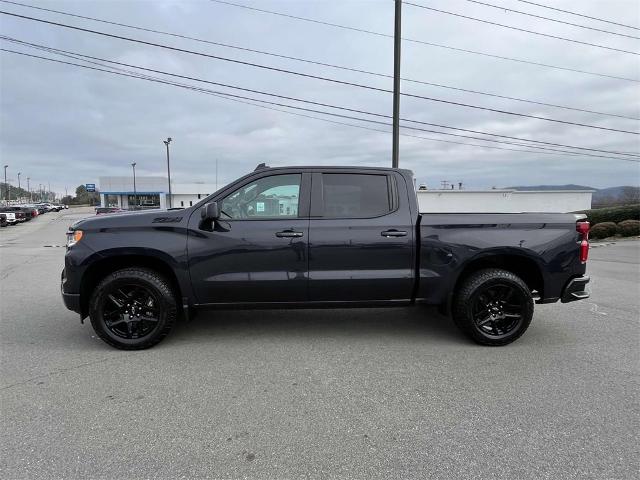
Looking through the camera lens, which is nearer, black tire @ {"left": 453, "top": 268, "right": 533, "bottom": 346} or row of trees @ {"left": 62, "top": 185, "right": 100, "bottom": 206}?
black tire @ {"left": 453, "top": 268, "right": 533, "bottom": 346}

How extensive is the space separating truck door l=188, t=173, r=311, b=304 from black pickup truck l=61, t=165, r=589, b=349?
0.03 ft

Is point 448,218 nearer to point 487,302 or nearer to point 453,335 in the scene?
point 487,302

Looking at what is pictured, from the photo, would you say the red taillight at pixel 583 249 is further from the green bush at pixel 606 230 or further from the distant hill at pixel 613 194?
the distant hill at pixel 613 194

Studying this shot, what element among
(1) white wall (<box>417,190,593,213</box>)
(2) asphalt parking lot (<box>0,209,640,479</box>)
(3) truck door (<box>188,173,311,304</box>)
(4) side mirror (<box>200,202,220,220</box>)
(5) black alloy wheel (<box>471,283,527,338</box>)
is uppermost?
(1) white wall (<box>417,190,593,213</box>)

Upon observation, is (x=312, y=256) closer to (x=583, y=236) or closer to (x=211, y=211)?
(x=211, y=211)

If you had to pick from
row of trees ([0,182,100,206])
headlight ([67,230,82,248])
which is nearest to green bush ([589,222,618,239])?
headlight ([67,230,82,248])

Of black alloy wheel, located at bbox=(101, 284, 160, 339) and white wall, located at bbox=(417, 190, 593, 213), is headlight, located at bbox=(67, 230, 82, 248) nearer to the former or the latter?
black alloy wheel, located at bbox=(101, 284, 160, 339)

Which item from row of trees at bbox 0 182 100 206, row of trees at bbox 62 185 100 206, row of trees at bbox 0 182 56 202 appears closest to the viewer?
row of trees at bbox 0 182 100 206

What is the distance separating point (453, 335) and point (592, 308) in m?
2.71

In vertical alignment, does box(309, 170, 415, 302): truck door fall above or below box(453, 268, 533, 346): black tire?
above

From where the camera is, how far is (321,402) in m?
3.19

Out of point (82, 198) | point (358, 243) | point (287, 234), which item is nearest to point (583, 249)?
point (358, 243)

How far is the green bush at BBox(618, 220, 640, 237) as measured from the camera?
17.5 meters

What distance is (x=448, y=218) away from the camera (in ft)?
14.4
